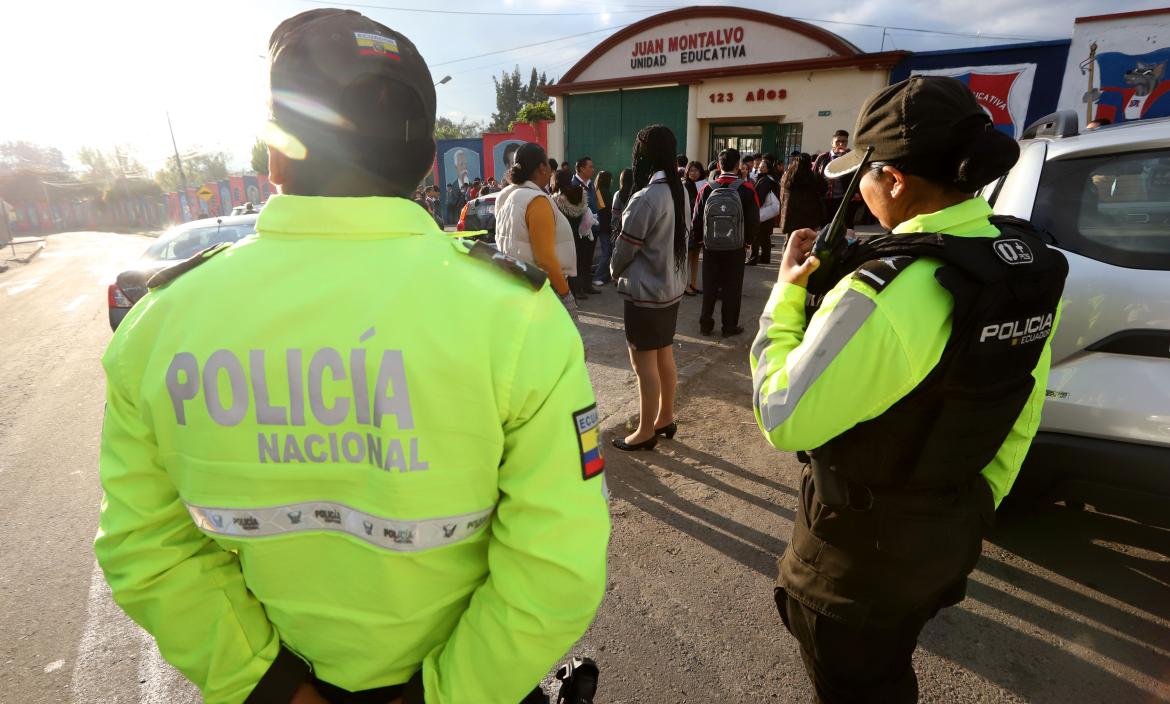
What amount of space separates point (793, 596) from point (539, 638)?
920 mm

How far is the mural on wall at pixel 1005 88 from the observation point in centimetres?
1280

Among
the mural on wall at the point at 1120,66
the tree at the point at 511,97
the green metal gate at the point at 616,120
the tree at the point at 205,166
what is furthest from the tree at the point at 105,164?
the mural on wall at the point at 1120,66

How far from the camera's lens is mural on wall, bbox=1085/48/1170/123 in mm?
11547

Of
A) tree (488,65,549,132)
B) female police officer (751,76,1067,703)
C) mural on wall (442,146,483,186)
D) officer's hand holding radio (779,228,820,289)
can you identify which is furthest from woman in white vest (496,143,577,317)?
tree (488,65,549,132)

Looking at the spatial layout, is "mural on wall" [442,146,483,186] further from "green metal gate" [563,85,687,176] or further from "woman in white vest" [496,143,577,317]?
"woman in white vest" [496,143,577,317]

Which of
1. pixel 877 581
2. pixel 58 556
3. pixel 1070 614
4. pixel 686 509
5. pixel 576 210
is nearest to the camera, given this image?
pixel 877 581

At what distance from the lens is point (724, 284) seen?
6.46 meters

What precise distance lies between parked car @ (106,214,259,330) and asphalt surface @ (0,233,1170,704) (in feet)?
6.90

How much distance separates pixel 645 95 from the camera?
60.4 ft

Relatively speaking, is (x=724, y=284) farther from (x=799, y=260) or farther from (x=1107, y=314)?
(x=799, y=260)

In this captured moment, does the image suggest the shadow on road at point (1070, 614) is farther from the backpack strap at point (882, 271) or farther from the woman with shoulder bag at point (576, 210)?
the woman with shoulder bag at point (576, 210)

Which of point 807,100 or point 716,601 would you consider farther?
point 807,100

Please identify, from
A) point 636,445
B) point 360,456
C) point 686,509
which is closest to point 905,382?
point 360,456

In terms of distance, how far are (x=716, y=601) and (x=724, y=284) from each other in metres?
4.30
